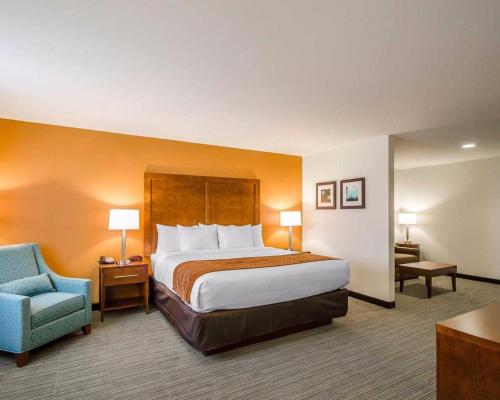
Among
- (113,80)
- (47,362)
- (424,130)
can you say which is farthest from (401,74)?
(47,362)

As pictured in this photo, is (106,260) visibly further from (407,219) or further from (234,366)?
(407,219)

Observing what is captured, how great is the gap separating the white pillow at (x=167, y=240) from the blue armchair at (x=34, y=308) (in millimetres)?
1182

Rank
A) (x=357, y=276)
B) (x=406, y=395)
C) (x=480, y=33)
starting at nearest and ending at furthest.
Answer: (x=480, y=33) < (x=406, y=395) < (x=357, y=276)

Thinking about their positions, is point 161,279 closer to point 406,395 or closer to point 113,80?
point 113,80

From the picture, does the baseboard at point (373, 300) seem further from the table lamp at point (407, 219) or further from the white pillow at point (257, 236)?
the table lamp at point (407, 219)

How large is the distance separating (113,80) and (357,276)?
444 centimetres

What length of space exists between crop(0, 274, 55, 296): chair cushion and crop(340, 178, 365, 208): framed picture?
174 inches

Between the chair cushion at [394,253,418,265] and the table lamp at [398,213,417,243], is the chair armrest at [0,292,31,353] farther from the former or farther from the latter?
the table lamp at [398,213,417,243]

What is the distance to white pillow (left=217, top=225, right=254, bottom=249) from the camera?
4754 millimetres

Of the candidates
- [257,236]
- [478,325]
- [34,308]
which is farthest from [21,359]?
[478,325]

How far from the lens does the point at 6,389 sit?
7.52 feet

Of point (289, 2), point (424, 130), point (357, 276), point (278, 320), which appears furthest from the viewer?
point (357, 276)

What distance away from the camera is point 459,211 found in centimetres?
657

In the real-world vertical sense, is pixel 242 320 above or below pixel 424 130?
below
